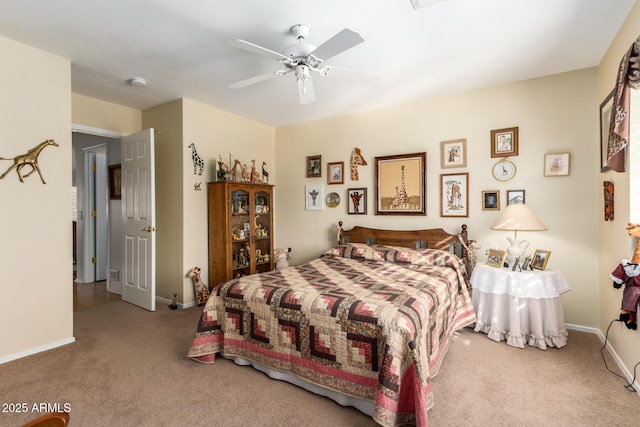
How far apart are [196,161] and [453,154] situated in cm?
316

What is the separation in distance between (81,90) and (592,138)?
213 inches

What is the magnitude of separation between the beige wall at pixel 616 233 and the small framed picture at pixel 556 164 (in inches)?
11.3

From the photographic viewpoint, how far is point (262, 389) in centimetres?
215

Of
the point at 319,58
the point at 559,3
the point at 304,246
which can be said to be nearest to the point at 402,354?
the point at 319,58

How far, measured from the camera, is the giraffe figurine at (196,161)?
4.01m

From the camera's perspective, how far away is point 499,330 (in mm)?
2914

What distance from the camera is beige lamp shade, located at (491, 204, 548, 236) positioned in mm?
2889

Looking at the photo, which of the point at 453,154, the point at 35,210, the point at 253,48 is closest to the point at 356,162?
the point at 453,154

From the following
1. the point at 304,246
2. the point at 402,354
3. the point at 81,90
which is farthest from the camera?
the point at 304,246

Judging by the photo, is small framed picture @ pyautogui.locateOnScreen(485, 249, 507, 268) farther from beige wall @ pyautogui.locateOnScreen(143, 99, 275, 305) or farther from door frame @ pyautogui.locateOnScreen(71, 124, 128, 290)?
door frame @ pyautogui.locateOnScreen(71, 124, 128, 290)

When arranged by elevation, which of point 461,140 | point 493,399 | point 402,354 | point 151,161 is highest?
point 461,140

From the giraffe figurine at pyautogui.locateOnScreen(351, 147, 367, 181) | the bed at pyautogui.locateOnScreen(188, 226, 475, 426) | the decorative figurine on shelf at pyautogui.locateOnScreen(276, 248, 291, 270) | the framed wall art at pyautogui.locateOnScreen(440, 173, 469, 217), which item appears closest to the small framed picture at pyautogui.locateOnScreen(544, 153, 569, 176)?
the framed wall art at pyautogui.locateOnScreen(440, 173, 469, 217)

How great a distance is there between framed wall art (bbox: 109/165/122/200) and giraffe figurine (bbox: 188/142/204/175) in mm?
1564

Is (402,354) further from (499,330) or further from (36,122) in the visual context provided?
(36,122)
